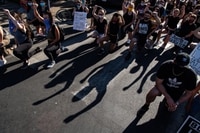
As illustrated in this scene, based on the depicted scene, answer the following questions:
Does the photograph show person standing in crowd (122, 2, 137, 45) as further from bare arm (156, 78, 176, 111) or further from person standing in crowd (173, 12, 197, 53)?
bare arm (156, 78, 176, 111)

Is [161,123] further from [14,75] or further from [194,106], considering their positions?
[14,75]

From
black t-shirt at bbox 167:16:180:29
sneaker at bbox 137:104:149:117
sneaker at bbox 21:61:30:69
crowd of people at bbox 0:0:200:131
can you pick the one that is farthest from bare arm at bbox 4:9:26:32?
black t-shirt at bbox 167:16:180:29

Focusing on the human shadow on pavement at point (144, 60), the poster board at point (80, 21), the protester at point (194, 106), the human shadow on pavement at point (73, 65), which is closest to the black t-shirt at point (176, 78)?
the protester at point (194, 106)

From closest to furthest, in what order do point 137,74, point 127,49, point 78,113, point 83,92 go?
1. point 78,113
2. point 83,92
3. point 137,74
4. point 127,49

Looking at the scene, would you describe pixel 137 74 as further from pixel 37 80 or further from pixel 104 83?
pixel 37 80

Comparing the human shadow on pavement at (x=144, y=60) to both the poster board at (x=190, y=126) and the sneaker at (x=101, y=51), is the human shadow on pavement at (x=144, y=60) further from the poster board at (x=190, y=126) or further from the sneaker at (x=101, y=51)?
the poster board at (x=190, y=126)

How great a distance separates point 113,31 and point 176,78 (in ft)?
12.6

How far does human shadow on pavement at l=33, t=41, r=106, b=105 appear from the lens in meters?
6.10

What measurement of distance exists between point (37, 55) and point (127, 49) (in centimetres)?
337

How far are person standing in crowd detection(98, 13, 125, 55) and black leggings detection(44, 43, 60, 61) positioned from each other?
1.61 m

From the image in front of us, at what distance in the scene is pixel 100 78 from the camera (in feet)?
21.3

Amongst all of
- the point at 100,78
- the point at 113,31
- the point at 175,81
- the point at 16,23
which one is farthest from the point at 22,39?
the point at 175,81

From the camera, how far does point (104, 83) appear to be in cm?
626

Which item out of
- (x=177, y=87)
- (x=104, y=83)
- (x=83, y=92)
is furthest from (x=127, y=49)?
(x=177, y=87)
